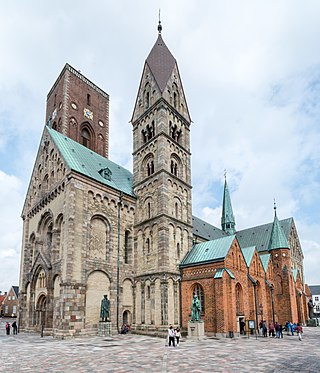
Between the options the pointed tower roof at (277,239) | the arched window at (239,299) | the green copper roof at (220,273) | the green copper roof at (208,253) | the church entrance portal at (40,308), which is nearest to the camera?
the green copper roof at (220,273)

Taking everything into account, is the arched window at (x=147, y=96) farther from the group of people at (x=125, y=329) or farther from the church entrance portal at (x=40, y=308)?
the group of people at (x=125, y=329)

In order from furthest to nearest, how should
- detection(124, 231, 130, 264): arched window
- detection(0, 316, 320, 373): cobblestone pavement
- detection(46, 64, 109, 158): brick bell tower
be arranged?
detection(46, 64, 109, 158): brick bell tower, detection(124, 231, 130, 264): arched window, detection(0, 316, 320, 373): cobblestone pavement

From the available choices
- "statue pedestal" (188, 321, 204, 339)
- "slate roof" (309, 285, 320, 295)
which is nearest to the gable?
"statue pedestal" (188, 321, 204, 339)

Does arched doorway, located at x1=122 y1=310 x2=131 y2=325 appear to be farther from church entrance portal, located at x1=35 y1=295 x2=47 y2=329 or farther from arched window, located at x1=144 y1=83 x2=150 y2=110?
arched window, located at x1=144 y1=83 x2=150 y2=110

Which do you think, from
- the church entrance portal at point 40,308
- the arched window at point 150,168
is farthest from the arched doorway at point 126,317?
the arched window at point 150,168

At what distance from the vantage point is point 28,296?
35719 millimetres

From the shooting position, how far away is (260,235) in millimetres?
55625

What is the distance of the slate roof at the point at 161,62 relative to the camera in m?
41.9

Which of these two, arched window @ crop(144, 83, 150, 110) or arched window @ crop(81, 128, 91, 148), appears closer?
arched window @ crop(144, 83, 150, 110)

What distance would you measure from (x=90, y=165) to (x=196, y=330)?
20018 millimetres

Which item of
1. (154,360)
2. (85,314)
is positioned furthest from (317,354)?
(85,314)

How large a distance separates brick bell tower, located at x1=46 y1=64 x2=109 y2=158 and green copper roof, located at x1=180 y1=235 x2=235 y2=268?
23270 mm

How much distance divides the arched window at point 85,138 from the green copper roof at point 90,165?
9.32 meters

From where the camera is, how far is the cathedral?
30.1 m
